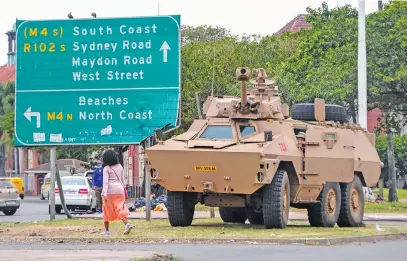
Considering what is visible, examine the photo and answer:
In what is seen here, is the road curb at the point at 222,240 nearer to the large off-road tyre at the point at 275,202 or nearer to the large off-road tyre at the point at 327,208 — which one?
the large off-road tyre at the point at 275,202

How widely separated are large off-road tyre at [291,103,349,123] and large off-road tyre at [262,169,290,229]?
3.48 m

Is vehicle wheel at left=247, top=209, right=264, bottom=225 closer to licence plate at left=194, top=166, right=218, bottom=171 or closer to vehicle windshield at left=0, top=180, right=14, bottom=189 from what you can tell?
licence plate at left=194, top=166, right=218, bottom=171

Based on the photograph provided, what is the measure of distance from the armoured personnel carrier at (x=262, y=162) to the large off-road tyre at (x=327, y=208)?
20 millimetres

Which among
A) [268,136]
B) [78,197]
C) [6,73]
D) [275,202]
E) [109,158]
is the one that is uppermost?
[6,73]

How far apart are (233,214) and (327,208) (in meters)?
2.68

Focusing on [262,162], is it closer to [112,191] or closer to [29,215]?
[112,191]

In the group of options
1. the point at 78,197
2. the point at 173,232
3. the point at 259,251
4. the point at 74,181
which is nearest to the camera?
the point at 259,251

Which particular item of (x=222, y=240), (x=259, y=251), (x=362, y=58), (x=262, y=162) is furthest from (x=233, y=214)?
(x=362, y=58)

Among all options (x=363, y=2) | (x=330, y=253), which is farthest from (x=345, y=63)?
(x=330, y=253)

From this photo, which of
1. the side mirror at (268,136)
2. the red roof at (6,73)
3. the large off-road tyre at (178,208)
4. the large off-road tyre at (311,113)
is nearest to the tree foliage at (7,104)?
the red roof at (6,73)

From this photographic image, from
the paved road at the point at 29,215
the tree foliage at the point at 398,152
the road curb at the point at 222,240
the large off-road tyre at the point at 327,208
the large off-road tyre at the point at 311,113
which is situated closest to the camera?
the road curb at the point at 222,240

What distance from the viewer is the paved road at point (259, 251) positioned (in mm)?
16594

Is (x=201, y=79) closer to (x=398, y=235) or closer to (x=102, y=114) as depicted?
(x=102, y=114)

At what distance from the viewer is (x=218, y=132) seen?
936 inches
